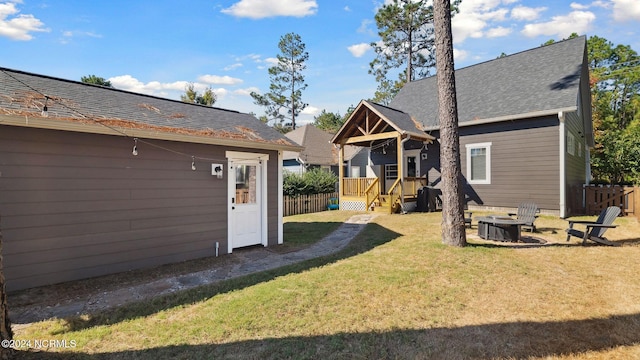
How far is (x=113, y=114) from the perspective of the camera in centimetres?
564

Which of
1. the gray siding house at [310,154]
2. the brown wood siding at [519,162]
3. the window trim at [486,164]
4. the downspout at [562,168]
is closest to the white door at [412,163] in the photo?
the brown wood siding at [519,162]

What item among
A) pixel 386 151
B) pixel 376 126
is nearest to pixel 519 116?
pixel 376 126

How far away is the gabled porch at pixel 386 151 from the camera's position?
13234 millimetres

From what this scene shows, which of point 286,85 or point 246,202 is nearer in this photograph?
point 246,202

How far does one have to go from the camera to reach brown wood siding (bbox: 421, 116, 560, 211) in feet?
37.1

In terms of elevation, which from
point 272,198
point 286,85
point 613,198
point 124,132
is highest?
point 286,85

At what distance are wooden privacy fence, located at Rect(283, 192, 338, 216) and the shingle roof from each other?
632 centimetres

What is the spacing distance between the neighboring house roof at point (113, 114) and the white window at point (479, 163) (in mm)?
8965

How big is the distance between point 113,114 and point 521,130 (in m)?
13.4

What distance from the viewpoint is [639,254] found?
6250 millimetres

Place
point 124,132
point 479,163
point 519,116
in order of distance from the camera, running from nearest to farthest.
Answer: point 124,132 < point 519,116 < point 479,163

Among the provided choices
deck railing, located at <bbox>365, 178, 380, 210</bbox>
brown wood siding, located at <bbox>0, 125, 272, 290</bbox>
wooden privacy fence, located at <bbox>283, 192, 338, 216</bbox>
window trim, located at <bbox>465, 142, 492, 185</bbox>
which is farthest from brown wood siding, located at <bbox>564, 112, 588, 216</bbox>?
brown wood siding, located at <bbox>0, 125, 272, 290</bbox>

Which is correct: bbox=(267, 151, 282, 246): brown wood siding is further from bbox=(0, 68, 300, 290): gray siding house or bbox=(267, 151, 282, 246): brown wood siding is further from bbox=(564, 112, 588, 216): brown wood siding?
bbox=(564, 112, 588, 216): brown wood siding

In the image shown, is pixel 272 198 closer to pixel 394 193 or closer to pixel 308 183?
pixel 308 183
